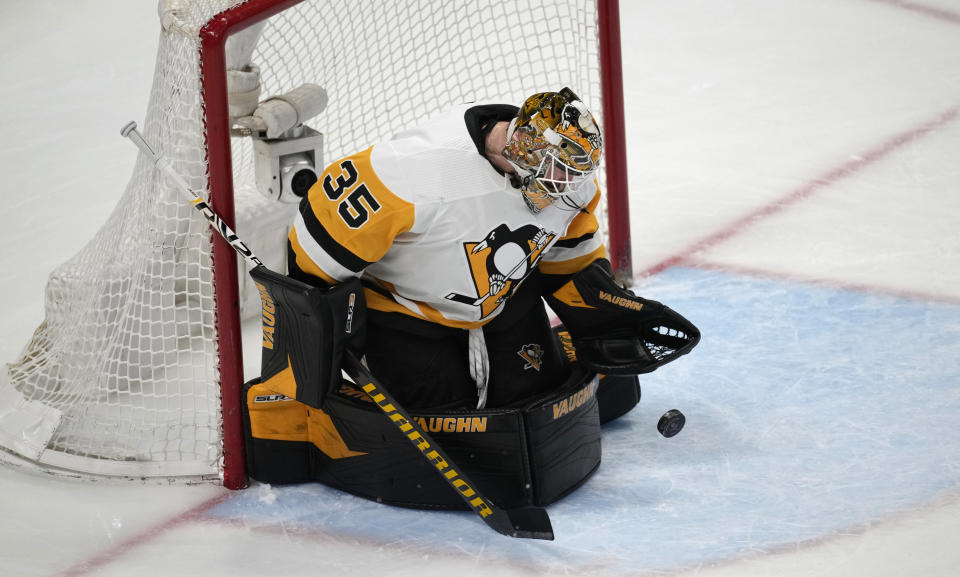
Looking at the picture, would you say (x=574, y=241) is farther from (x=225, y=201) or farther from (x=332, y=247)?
(x=225, y=201)

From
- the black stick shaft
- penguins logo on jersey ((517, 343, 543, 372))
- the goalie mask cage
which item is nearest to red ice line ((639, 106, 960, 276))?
the goalie mask cage

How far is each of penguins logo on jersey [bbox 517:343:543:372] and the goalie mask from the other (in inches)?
16.2

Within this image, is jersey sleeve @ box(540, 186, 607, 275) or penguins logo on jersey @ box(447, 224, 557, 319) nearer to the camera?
penguins logo on jersey @ box(447, 224, 557, 319)

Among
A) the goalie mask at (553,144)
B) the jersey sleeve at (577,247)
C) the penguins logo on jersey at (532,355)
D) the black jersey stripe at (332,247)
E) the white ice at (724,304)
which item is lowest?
the white ice at (724,304)

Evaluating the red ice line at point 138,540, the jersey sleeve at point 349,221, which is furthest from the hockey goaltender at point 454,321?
the red ice line at point 138,540

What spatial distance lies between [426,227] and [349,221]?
0.14 meters

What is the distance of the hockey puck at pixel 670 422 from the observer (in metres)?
3.01

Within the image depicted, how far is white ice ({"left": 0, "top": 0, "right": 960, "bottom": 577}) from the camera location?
2.70m

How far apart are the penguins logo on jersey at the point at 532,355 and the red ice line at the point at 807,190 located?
1005mm

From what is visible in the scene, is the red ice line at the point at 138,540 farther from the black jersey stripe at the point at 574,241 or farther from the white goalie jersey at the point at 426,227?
the black jersey stripe at the point at 574,241

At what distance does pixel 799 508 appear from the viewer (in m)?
2.79

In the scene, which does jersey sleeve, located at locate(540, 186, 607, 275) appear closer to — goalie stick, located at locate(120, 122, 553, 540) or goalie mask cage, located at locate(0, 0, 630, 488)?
goalie stick, located at locate(120, 122, 553, 540)

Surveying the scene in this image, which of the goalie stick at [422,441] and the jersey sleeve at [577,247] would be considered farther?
the jersey sleeve at [577,247]

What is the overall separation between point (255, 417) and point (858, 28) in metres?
3.36
